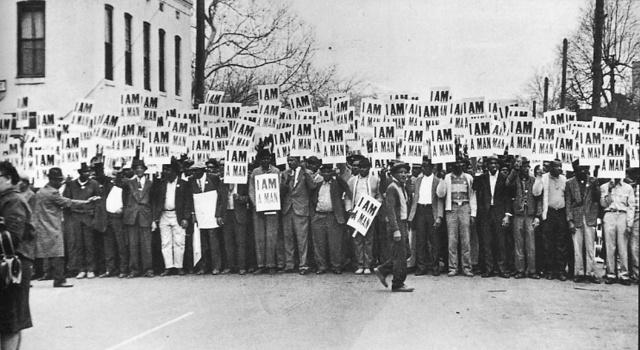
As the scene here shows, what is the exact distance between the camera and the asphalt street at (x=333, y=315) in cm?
877

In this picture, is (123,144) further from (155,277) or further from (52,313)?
(52,313)

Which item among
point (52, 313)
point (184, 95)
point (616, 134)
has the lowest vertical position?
point (52, 313)

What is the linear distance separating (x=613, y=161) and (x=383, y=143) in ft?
13.9

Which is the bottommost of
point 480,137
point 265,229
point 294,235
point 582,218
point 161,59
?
point 294,235

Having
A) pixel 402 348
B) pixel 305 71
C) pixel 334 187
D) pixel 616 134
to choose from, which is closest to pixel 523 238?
pixel 616 134

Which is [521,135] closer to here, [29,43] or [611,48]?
[611,48]

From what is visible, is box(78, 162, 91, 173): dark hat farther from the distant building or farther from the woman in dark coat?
the woman in dark coat

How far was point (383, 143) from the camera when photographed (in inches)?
601

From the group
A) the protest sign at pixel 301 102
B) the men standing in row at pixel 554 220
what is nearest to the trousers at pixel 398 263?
the men standing in row at pixel 554 220

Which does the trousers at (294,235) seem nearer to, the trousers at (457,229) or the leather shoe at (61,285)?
the trousers at (457,229)

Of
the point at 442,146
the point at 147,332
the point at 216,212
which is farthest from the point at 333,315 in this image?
the point at 442,146

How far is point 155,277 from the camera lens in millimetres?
14766

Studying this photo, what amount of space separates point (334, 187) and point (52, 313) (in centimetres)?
567

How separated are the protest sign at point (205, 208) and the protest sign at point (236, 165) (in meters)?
0.43
